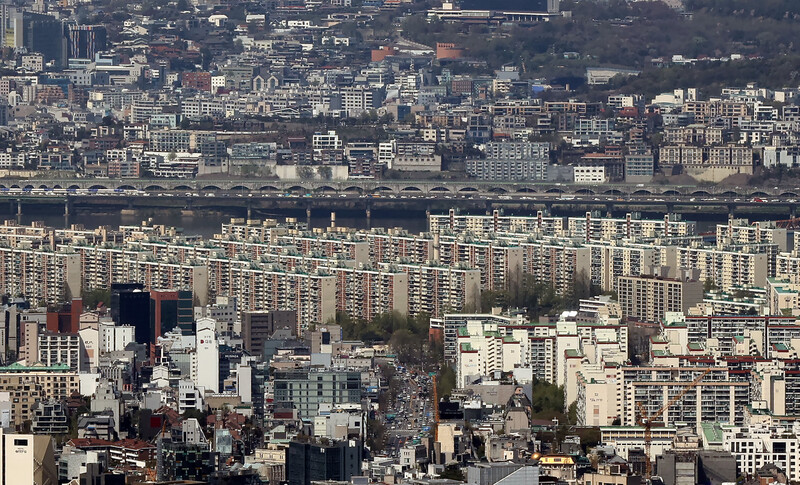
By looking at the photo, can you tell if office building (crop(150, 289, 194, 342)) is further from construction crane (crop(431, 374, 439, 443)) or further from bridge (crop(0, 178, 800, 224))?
bridge (crop(0, 178, 800, 224))

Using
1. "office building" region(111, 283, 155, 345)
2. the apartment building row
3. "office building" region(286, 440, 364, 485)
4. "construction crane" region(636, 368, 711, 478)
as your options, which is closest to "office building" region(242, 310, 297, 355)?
"office building" region(111, 283, 155, 345)

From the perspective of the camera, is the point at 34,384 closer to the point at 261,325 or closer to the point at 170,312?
the point at 261,325

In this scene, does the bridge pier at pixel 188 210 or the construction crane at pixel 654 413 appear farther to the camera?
the bridge pier at pixel 188 210

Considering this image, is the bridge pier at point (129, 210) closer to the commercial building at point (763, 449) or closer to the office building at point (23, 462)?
the commercial building at point (763, 449)

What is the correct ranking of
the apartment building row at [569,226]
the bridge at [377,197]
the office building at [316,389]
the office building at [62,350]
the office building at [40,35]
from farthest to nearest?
1. the office building at [40,35]
2. the bridge at [377,197]
3. the apartment building row at [569,226]
4. the office building at [62,350]
5. the office building at [316,389]

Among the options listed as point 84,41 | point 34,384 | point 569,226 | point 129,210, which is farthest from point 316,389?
point 84,41

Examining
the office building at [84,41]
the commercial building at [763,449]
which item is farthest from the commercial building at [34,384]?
the office building at [84,41]

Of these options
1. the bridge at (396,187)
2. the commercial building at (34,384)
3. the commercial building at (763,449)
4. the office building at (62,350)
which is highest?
the commercial building at (763,449)

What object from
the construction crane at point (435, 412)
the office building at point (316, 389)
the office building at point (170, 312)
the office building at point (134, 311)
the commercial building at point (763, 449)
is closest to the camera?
the commercial building at point (763, 449)

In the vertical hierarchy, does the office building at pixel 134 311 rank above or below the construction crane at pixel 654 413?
below

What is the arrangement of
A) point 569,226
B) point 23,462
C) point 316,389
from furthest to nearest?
point 569,226, point 316,389, point 23,462
